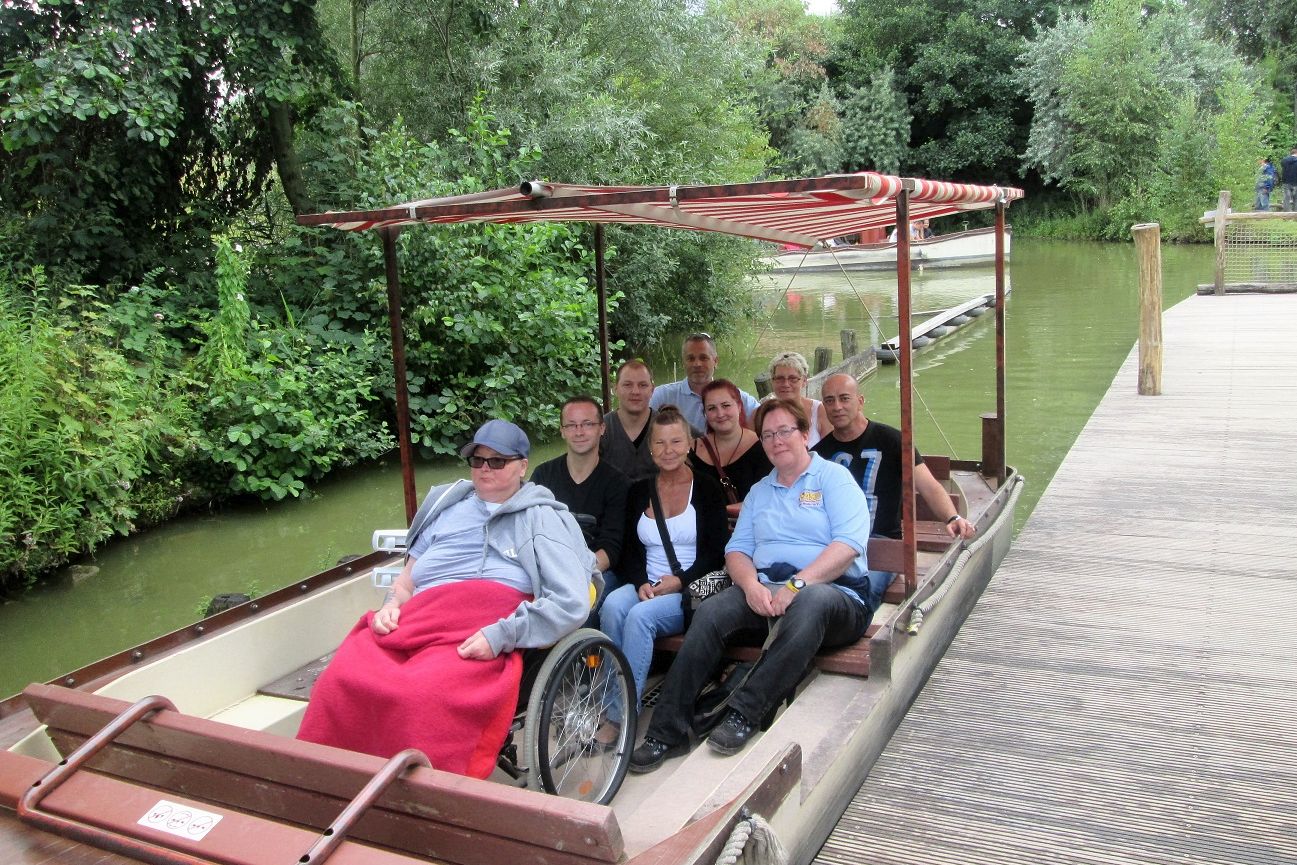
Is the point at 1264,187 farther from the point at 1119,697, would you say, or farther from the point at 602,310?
the point at 1119,697

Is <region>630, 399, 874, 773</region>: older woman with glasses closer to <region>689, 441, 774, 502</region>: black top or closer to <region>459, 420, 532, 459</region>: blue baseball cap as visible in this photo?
<region>689, 441, 774, 502</region>: black top

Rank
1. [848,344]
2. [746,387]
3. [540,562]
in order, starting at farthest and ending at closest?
[848,344] → [746,387] → [540,562]

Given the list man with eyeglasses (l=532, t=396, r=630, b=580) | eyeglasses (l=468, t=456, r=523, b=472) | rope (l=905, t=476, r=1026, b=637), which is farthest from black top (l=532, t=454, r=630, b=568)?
rope (l=905, t=476, r=1026, b=637)

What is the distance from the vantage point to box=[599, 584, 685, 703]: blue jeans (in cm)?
379

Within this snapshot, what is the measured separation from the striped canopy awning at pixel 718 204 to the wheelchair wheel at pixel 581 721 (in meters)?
1.45

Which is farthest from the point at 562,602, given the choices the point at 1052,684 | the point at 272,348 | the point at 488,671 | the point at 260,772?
the point at 272,348

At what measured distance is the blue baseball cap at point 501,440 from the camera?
335 cm

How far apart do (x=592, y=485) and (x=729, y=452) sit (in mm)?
855

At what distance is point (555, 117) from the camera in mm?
11000

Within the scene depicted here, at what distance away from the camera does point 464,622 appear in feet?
10.3

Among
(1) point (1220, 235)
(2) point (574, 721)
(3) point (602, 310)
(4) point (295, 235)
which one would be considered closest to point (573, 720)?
(2) point (574, 721)

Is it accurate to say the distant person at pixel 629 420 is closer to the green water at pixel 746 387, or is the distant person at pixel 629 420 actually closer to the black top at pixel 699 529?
the black top at pixel 699 529

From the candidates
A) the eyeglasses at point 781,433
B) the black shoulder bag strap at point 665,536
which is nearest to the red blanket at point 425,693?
the black shoulder bag strap at point 665,536

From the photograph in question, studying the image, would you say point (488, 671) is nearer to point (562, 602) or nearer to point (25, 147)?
point (562, 602)
